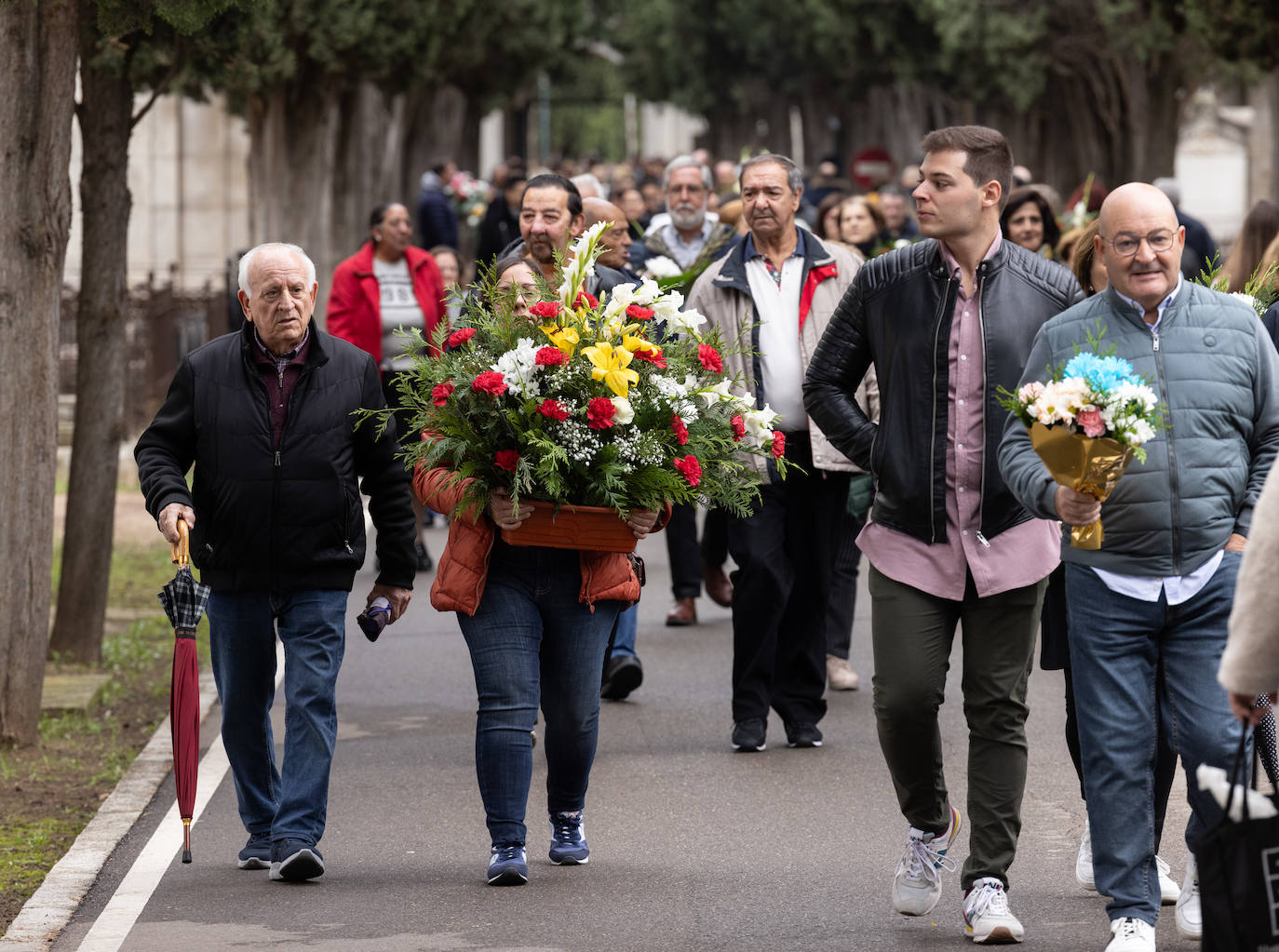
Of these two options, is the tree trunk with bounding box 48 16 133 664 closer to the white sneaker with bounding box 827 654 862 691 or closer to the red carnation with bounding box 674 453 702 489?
the white sneaker with bounding box 827 654 862 691

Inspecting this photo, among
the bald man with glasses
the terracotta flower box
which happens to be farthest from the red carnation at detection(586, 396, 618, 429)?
the bald man with glasses

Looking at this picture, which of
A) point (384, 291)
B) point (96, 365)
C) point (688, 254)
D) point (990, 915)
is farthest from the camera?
point (384, 291)

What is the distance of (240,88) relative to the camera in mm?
21203

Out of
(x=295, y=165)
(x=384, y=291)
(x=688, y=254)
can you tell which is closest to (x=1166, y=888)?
(x=688, y=254)

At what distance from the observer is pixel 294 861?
6.41 m

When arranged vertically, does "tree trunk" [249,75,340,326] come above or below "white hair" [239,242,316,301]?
above

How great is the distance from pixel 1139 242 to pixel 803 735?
11.3 ft

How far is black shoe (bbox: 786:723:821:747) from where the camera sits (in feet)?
27.5

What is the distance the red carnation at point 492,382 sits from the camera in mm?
6027

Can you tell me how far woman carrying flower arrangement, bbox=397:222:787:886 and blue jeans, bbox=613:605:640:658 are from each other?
261cm

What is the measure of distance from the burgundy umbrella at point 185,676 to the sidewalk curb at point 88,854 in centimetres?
39

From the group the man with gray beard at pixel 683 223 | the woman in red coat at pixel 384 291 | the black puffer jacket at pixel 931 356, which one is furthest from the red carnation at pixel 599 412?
the woman in red coat at pixel 384 291

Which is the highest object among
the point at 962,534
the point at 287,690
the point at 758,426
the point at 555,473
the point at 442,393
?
the point at 442,393

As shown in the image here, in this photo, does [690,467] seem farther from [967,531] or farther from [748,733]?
[748,733]
